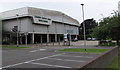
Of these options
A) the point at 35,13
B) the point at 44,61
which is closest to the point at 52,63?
the point at 44,61

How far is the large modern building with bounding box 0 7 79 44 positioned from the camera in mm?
51500

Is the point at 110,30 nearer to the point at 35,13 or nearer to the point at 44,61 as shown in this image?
the point at 44,61

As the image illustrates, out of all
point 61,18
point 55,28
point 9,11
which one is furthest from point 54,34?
point 9,11

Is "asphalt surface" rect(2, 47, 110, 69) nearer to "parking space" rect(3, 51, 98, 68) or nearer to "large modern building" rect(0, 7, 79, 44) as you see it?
"parking space" rect(3, 51, 98, 68)

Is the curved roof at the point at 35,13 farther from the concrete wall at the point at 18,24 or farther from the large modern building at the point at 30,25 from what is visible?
the concrete wall at the point at 18,24

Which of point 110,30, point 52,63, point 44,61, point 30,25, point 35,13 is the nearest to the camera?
point 52,63

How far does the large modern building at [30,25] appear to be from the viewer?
51.5m

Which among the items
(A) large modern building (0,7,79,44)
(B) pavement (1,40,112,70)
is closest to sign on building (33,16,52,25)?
(A) large modern building (0,7,79,44)

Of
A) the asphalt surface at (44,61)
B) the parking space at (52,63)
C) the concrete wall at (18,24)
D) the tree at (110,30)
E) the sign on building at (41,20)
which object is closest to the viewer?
the parking space at (52,63)

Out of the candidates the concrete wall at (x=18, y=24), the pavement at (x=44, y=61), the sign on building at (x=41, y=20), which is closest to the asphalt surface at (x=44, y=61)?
the pavement at (x=44, y=61)

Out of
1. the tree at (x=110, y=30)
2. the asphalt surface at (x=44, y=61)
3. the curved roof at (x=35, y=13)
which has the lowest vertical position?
the asphalt surface at (x=44, y=61)

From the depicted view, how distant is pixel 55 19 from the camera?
64.6 metres

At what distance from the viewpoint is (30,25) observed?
170 ft

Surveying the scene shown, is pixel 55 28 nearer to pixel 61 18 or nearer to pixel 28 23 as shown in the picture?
pixel 61 18
